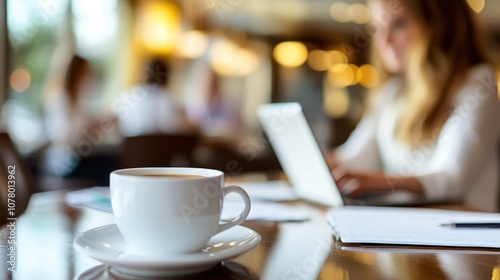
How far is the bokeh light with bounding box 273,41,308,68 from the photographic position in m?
8.16

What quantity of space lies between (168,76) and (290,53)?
3.05 m

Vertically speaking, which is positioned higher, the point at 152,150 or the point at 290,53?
the point at 290,53

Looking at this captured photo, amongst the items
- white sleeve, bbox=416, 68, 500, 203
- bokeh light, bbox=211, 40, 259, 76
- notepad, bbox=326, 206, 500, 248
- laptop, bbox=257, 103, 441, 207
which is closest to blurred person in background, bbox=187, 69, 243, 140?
bokeh light, bbox=211, 40, 259, 76

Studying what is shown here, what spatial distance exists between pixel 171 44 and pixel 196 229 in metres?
5.35

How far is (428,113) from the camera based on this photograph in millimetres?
1503

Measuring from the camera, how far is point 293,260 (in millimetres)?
580

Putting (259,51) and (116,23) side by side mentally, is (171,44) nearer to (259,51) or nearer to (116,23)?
(116,23)

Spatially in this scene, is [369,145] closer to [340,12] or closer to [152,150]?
[152,150]

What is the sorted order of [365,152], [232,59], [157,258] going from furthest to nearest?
1. [232,59]
2. [365,152]
3. [157,258]

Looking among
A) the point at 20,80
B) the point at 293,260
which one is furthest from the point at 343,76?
the point at 293,260

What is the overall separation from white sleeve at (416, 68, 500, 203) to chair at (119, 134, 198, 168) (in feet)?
4.04

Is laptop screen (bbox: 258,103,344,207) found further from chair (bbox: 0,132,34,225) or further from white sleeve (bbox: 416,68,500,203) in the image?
chair (bbox: 0,132,34,225)

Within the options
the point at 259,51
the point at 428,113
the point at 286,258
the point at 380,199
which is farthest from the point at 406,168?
the point at 259,51

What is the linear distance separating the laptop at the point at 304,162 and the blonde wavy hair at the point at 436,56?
33 centimetres
